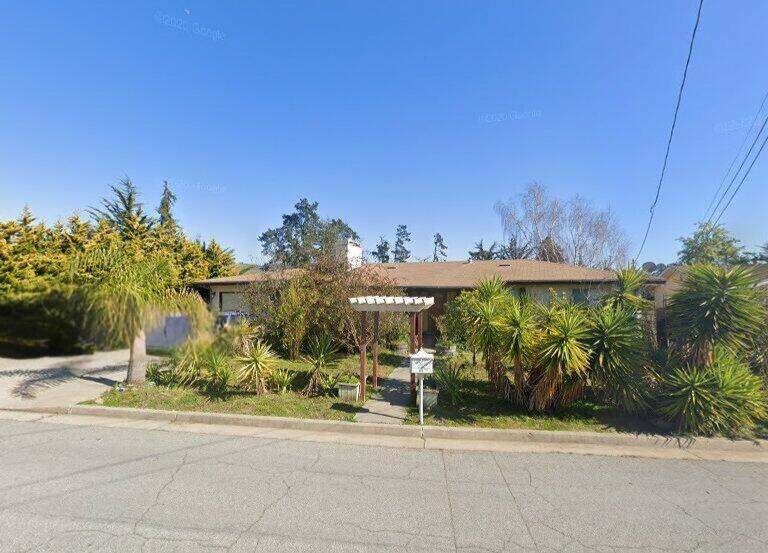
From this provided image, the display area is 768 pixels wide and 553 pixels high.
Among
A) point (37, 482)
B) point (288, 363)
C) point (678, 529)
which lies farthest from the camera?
point (288, 363)

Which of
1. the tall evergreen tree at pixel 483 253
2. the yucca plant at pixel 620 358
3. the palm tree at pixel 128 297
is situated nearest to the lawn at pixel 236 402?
the palm tree at pixel 128 297

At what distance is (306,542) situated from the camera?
10.2 feet

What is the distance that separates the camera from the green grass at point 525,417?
20.1 feet

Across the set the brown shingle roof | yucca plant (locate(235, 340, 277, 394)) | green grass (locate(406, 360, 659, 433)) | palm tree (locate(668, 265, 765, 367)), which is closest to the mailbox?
green grass (locate(406, 360, 659, 433))

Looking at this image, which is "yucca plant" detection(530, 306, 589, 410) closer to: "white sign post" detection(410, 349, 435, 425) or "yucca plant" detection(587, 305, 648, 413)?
"yucca plant" detection(587, 305, 648, 413)

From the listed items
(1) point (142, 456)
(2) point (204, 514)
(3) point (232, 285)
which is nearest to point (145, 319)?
(1) point (142, 456)

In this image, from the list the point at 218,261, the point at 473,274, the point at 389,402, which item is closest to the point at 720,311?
the point at 389,402

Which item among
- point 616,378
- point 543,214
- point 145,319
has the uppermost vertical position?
point 543,214

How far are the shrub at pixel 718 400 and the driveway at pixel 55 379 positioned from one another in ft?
29.3

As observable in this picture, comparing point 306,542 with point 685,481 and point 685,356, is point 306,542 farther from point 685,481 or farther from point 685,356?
point 685,356

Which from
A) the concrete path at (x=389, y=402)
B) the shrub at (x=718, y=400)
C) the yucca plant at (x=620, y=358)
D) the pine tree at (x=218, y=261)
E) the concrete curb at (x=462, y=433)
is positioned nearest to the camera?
the concrete curb at (x=462, y=433)

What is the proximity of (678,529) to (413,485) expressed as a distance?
244cm

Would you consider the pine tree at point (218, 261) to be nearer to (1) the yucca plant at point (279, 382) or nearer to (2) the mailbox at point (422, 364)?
(1) the yucca plant at point (279, 382)

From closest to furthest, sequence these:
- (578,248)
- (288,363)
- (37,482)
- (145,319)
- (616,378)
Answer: (37,482) < (145,319) < (616,378) < (288,363) < (578,248)
